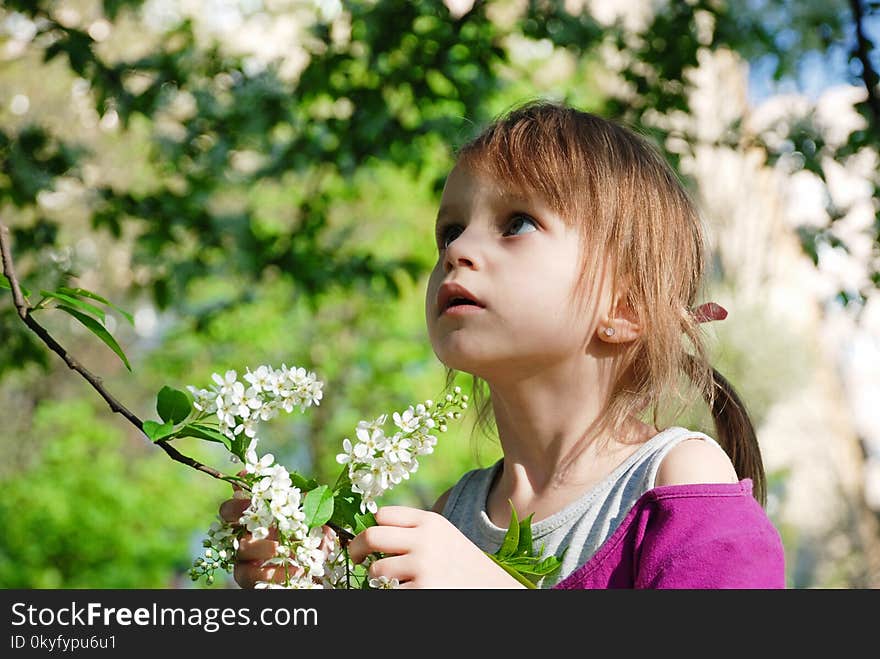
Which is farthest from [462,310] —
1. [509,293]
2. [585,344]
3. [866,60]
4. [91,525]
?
[91,525]

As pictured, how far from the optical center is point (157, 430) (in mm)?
897

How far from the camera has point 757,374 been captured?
6.45 m

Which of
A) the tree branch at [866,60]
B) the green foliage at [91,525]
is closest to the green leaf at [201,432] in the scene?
the tree branch at [866,60]

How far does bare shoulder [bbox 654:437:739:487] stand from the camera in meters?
1.11

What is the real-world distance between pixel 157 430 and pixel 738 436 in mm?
810

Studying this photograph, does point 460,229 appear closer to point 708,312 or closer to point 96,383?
point 708,312

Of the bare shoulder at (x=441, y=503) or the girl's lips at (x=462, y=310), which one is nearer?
the girl's lips at (x=462, y=310)

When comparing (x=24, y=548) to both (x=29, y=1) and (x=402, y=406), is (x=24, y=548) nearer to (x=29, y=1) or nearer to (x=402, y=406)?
(x=402, y=406)

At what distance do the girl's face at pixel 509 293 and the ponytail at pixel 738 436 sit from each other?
0.28 meters

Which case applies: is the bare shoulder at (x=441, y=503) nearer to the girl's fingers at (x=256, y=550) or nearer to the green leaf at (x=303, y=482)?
the girl's fingers at (x=256, y=550)

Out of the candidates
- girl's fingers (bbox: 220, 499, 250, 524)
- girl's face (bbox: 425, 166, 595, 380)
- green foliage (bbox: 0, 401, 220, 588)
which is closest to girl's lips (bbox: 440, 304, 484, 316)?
girl's face (bbox: 425, 166, 595, 380)

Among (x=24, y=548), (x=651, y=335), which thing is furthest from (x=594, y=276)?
(x=24, y=548)

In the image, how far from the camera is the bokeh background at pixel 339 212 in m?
2.78
